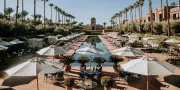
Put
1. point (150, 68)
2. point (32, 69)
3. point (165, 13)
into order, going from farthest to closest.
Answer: point (165, 13), point (150, 68), point (32, 69)

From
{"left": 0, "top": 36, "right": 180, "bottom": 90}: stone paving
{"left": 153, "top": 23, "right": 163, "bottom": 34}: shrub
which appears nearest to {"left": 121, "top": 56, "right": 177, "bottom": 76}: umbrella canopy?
{"left": 0, "top": 36, "right": 180, "bottom": 90}: stone paving

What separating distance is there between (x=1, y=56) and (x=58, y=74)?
1086cm

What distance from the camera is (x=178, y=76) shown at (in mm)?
14289

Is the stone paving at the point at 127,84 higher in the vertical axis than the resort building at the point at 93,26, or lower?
lower

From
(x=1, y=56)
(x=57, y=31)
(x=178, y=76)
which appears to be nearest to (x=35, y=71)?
(x=178, y=76)

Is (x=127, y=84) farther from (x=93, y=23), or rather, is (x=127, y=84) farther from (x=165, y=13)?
(x=93, y=23)

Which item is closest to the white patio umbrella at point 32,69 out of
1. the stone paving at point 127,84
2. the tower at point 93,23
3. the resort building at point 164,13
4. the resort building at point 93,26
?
the stone paving at point 127,84

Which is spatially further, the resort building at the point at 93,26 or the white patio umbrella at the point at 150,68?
the resort building at the point at 93,26

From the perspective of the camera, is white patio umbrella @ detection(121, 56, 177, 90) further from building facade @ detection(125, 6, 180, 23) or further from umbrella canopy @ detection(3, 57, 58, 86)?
building facade @ detection(125, 6, 180, 23)

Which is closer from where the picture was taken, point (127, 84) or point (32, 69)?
point (32, 69)

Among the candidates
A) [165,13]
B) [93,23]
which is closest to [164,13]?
[165,13]

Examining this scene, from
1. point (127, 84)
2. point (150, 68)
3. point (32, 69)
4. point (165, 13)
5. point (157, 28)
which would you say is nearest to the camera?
point (32, 69)

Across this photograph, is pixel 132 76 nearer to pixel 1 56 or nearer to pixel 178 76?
pixel 178 76

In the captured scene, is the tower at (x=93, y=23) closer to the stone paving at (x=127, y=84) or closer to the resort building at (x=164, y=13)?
the resort building at (x=164, y=13)
